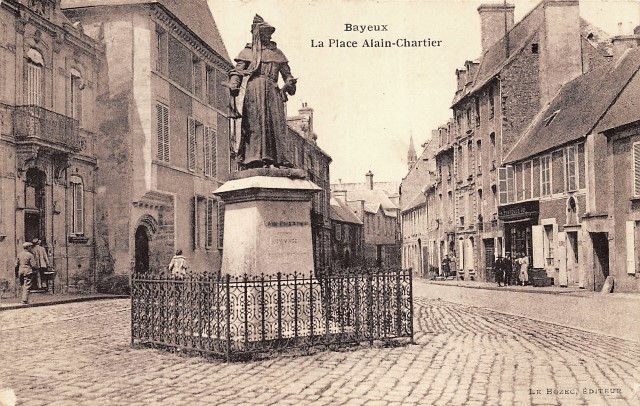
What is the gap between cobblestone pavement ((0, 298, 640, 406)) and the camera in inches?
235

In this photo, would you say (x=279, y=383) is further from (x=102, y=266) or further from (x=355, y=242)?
(x=355, y=242)

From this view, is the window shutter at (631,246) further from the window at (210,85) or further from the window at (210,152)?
the window at (210,85)

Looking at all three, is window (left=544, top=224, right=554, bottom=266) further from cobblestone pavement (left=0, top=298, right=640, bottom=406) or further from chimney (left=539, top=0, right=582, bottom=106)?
cobblestone pavement (left=0, top=298, right=640, bottom=406)

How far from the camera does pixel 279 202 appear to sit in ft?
28.4

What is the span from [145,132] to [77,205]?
343cm

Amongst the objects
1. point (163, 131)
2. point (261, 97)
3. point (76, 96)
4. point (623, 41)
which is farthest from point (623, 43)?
Answer: point (76, 96)

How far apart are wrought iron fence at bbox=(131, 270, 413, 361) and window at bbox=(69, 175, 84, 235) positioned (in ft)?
42.5

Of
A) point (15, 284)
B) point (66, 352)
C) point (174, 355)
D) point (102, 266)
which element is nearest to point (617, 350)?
point (174, 355)

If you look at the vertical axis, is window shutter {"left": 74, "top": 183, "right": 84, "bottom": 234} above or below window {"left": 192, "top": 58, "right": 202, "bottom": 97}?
below

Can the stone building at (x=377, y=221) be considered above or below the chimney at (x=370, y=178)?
below

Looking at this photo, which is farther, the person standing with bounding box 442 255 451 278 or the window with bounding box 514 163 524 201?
the person standing with bounding box 442 255 451 278

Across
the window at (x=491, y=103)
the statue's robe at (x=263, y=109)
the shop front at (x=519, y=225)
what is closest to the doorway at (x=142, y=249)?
the statue's robe at (x=263, y=109)

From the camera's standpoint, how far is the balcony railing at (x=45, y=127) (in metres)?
18.3

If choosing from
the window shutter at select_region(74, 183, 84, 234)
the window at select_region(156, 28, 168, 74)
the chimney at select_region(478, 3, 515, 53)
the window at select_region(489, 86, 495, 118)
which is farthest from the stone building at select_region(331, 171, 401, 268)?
the window shutter at select_region(74, 183, 84, 234)
